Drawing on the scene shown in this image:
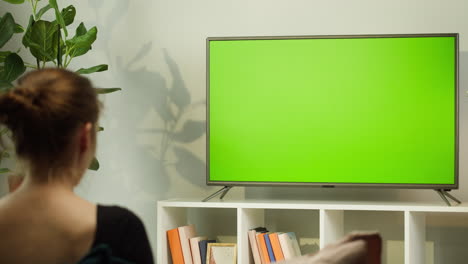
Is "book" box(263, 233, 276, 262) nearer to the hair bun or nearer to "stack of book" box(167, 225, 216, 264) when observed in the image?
"stack of book" box(167, 225, 216, 264)

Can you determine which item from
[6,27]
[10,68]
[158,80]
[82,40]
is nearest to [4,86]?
[10,68]

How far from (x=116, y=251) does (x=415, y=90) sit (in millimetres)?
2482

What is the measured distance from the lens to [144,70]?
13.2 feet

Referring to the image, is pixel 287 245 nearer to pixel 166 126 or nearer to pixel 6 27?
→ pixel 166 126

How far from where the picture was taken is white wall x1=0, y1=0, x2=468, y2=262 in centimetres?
389

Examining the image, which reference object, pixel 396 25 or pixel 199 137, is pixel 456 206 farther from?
pixel 199 137

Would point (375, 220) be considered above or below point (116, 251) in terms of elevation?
below

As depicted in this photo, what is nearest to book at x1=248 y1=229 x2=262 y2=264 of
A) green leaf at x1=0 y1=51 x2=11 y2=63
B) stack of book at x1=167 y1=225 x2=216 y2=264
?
stack of book at x1=167 y1=225 x2=216 y2=264

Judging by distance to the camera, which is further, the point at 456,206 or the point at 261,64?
the point at 261,64

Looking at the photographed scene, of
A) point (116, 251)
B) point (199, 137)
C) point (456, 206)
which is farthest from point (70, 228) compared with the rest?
point (199, 137)

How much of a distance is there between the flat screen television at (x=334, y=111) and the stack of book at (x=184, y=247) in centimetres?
31

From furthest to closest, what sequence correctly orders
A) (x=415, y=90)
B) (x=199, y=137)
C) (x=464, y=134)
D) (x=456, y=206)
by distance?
(x=199, y=137) → (x=464, y=134) → (x=415, y=90) → (x=456, y=206)

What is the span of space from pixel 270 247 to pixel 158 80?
3.87 feet

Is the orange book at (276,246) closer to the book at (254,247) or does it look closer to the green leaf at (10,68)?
the book at (254,247)
